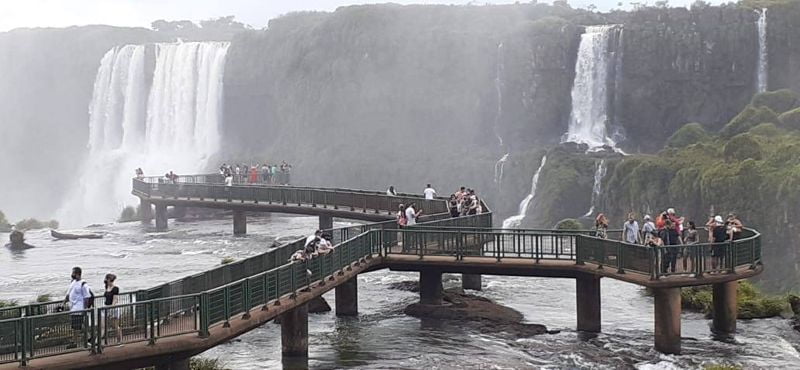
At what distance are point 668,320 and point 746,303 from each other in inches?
275

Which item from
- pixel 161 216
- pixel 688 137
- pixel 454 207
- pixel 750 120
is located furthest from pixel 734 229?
pixel 161 216

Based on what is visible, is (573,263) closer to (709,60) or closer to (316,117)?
(709,60)

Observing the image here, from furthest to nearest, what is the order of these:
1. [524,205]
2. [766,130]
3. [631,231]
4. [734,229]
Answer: [524,205] < [766,130] < [631,231] < [734,229]

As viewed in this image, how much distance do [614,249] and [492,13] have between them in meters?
59.5

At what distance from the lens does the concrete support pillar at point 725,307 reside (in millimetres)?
27547

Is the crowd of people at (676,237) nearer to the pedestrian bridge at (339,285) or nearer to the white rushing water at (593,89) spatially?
the pedestrian bridge at (339,285)

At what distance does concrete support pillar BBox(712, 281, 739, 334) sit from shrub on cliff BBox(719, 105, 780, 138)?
27686 millimetres

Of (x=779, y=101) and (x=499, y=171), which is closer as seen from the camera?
(x=779, y=101)

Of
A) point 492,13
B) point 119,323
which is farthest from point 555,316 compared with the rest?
point 492,13

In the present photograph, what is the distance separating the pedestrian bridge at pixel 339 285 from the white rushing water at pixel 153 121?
56.9 metres

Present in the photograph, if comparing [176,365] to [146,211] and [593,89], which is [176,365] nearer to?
[146,211]

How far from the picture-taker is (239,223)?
5138 centimetres

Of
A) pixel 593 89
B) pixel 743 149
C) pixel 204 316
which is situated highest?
pixel 593 89

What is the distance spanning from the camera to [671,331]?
2483 cm
